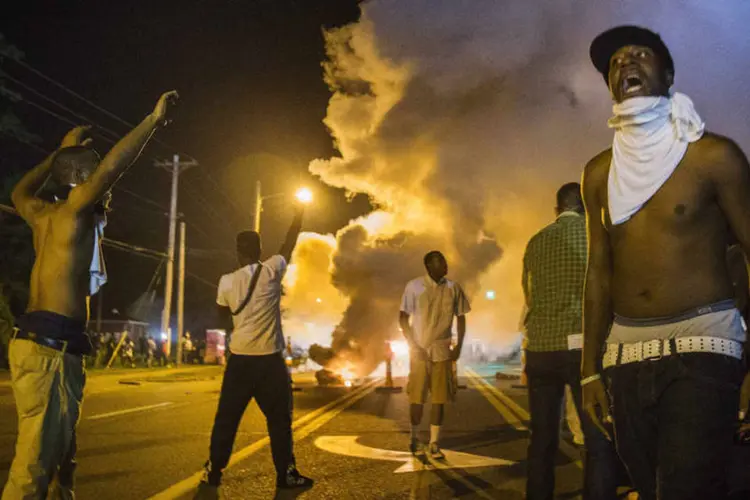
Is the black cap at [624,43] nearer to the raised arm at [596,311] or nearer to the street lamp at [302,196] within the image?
the raised arm at [596,311]

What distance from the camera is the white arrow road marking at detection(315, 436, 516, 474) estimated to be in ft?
21.4

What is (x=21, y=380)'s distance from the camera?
3.35 m

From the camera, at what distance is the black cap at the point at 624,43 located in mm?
2822

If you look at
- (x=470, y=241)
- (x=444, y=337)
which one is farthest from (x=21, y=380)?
(x=470, y=241)

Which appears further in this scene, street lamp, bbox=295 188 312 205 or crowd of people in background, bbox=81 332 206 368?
crowd of people in background, bbox=81 332 206 368

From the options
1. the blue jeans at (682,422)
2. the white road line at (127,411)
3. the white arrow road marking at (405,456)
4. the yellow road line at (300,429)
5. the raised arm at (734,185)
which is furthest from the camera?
the white road line at (127,411)

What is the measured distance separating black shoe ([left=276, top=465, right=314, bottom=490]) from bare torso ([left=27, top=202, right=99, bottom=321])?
2.34 m

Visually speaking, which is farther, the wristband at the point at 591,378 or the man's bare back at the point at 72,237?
the man's bare back at the point at 72,237

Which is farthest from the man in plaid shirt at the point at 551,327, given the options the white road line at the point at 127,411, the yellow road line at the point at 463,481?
the white road line at the point at 127,411

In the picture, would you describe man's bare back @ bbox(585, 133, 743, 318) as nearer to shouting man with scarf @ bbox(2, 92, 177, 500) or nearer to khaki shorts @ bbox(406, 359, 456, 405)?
shouting man with scarf @ bbox(2, 92, 177, 500)

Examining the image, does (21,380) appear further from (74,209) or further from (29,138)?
(29,138)

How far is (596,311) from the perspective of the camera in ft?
9.34

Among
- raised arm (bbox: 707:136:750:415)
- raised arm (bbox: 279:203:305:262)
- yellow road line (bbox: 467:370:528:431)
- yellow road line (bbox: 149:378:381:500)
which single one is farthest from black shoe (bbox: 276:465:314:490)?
yellow road line (bbox: 467:370:528:431)

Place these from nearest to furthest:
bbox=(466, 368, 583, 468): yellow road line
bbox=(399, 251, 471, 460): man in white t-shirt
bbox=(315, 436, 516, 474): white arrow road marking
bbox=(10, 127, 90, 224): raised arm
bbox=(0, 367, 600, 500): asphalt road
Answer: bbox=(10, 127, 90, 224): raised arm < bbox=(0, 367, 600, 500): asphalt road < bbox=(315, 436, 516, 474): white arrow road marking < bbox=(466, 368, 583, 468): yellow road line < bbox=(399, 251, 471, 460): man in white t-shirt
